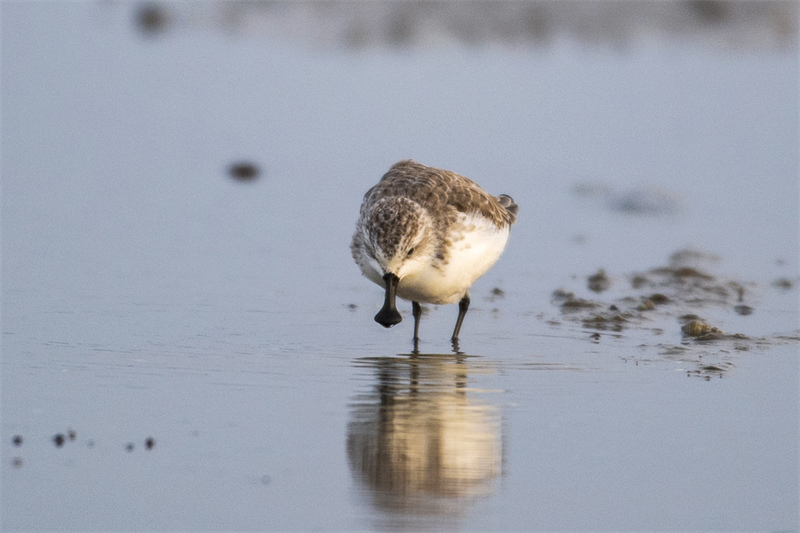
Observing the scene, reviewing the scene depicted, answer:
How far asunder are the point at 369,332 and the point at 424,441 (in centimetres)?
236

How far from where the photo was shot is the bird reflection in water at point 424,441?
5.10m

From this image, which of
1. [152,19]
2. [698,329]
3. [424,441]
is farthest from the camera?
→ [152,19]

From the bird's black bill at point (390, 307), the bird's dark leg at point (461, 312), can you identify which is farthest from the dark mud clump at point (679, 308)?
the bird's black bill at point (390, 307)

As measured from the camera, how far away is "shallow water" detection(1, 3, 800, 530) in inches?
199

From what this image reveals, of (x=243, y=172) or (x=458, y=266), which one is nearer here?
(x=458, y=266)

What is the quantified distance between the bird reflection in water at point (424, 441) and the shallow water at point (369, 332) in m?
0.02

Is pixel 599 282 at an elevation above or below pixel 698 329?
above

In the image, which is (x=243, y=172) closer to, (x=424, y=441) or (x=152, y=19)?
(x=424, y=441)

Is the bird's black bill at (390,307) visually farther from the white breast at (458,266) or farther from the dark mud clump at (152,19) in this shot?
the dark mud clump at (152,19)

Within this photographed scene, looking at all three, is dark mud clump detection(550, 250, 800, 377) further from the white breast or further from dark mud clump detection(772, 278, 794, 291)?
the white breast

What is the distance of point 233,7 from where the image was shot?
75.1 ft

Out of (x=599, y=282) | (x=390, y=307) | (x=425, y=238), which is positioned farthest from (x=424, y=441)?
(x=599, y=282)

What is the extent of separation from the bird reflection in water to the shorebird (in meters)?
0.56

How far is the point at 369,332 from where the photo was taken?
26.4 ft
